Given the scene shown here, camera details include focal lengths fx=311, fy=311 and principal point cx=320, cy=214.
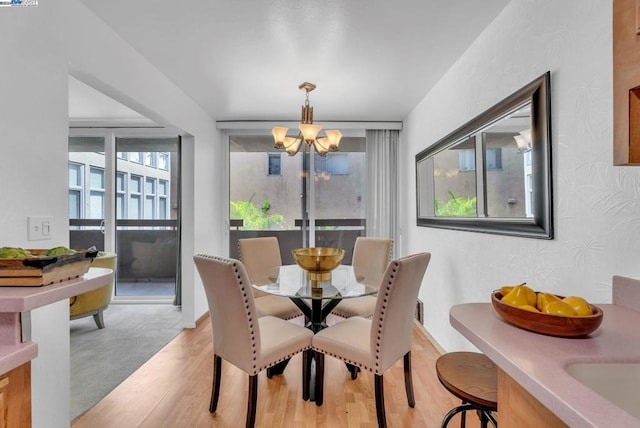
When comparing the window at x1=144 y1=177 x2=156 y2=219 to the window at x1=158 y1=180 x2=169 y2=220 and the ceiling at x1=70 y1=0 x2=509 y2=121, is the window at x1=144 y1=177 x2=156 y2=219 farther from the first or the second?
the ceiling at x1=70 y1=0 x2=509 y2=121

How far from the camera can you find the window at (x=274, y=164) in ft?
14.4

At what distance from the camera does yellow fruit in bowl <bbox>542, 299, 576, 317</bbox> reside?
86 centimetres

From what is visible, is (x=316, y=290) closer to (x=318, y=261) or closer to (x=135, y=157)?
(x=318, y=261)

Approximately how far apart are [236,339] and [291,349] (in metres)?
0.35

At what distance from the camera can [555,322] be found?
0.83m

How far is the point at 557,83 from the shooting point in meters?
1.44

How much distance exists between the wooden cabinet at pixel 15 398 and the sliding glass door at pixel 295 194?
3.46 m

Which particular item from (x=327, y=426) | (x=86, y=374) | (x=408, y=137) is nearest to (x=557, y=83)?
(x=327, y=426)

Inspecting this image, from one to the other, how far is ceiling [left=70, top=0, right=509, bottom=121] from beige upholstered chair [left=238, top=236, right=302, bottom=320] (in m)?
1.54

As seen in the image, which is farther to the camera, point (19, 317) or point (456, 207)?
point (456, 207)

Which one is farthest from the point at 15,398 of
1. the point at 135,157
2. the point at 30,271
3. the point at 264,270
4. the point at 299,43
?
the point at 135,157

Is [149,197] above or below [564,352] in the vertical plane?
above

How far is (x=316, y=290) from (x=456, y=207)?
4.37 feet

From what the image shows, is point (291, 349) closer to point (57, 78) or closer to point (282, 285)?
point (282, 285)
